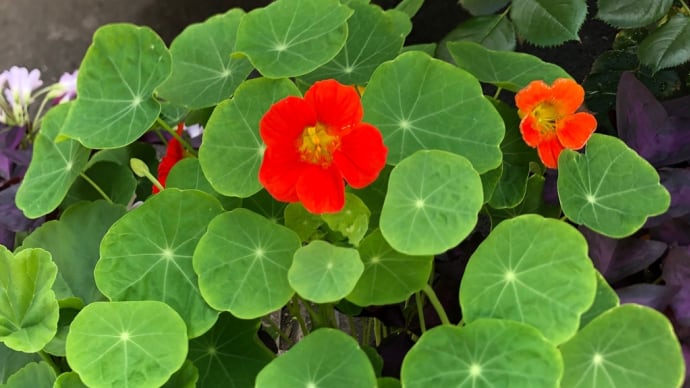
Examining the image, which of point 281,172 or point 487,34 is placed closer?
point 281,172

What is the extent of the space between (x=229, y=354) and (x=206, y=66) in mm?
269

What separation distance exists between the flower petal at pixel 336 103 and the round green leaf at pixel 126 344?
0.19 metres

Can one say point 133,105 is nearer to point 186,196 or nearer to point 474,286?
point 186,196

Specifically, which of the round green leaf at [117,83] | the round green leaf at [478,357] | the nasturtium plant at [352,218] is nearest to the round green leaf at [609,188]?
the nasturtium plant at [352,218]

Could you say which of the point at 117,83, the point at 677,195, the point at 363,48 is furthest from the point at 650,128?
the point at 117,83

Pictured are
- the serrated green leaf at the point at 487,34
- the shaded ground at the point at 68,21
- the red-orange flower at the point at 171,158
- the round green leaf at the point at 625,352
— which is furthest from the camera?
the shaded ground at the point at 68,21

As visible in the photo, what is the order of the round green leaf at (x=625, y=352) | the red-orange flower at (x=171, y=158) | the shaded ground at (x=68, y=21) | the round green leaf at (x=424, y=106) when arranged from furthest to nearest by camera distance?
the shaded ground at (x=68, y=21), the red-orange flower at (x=171, y=158), the round green leaf at (x=424, y=106), the round green leaf at (x=625, y=352)

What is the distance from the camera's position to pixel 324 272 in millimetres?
510

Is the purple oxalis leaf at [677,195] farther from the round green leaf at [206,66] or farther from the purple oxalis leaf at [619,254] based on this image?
the round green leaf at [206,66]

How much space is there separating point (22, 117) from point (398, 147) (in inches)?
28.1

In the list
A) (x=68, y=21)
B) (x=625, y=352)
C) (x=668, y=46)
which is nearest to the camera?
(x=625, y=352)

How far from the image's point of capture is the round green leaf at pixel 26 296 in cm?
56

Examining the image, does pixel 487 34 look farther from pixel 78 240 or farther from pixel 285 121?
pixel 78 240

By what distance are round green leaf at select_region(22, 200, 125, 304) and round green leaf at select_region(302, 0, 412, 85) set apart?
24 cm
